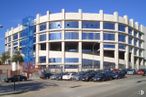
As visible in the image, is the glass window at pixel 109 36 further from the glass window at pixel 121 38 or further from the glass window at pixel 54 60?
the glass window at pixel 54 60

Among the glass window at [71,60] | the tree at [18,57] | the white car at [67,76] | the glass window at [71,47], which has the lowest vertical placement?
the white car at [67,76]

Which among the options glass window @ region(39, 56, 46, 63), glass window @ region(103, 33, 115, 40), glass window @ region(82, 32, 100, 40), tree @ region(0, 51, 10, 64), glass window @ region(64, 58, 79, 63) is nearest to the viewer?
glass window @ region(64, 58, 79, 63)

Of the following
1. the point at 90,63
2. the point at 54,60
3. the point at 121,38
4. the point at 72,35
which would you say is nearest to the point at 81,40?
the point at 72,35

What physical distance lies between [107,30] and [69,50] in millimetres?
15882

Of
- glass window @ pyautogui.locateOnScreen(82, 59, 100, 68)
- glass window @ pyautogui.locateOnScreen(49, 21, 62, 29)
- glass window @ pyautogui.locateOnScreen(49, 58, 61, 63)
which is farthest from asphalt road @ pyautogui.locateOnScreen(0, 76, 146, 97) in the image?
glass window @ pyautogui.locateOnScreen(49, 21, 62, 29)

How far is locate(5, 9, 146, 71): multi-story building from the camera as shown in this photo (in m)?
126

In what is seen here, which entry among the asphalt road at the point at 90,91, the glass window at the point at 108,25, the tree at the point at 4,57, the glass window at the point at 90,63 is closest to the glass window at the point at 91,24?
the glass window at the point at 108,25

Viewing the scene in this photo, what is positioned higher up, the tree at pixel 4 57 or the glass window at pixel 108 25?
the glass window at pixel 108 25

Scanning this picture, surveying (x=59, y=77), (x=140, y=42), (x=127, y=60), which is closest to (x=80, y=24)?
(x=127, y=60)

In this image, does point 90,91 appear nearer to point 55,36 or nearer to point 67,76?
point 67,76

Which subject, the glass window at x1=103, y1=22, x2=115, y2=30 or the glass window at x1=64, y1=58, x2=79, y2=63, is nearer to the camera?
the glass window at x1=64, y1=58, x2=79, y2=63

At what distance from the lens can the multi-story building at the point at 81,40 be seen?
12631 cm

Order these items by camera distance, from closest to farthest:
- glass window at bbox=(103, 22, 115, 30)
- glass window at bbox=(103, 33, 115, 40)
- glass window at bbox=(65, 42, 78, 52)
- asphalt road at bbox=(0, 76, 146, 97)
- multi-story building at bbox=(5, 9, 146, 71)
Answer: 1. asphalt road at bbox=(0, 76, 146, 97)
2. multi-story building at bbox=(5, 9, 146, 71)
3. glass window at bbox=(103, 33, 115, 40)
4. glass window at bbox=(103, 22, 115, 30)
5. glass window at bbox=(65, 42, 78, 52)

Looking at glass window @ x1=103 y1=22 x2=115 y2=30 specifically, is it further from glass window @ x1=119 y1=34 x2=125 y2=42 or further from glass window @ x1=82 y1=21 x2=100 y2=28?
glass window @ x1=119 y1=34 x2=125 y2=42
